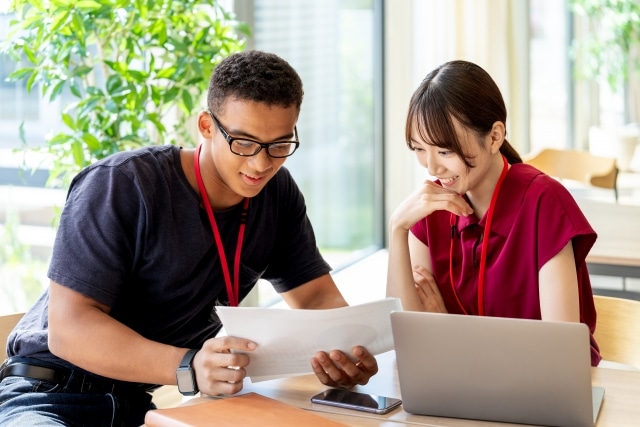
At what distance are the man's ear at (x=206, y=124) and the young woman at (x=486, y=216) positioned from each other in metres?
0.45

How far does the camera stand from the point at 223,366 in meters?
1.65

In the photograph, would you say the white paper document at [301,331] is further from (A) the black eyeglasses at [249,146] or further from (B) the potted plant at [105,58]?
(B) the potted plant at [105,58]

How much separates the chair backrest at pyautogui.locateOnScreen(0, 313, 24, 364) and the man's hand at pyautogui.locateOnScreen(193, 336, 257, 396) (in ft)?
2.07

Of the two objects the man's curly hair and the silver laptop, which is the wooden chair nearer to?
the man's curly hair

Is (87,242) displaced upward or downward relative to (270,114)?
downward

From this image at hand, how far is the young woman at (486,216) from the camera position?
1.98 meters

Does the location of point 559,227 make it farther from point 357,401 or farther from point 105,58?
point 105,58

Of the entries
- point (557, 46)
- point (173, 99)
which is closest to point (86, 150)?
point (173, 99)

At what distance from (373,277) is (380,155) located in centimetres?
102

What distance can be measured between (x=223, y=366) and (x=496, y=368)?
50 centimetres

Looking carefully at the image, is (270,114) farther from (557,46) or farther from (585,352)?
(557,46)

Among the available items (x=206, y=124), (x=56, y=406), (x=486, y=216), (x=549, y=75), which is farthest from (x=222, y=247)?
(x=549, y=75)

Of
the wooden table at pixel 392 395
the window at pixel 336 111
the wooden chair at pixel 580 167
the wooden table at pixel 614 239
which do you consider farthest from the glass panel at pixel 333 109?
the wooden table at pixel 392 395

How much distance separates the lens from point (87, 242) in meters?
1.81
